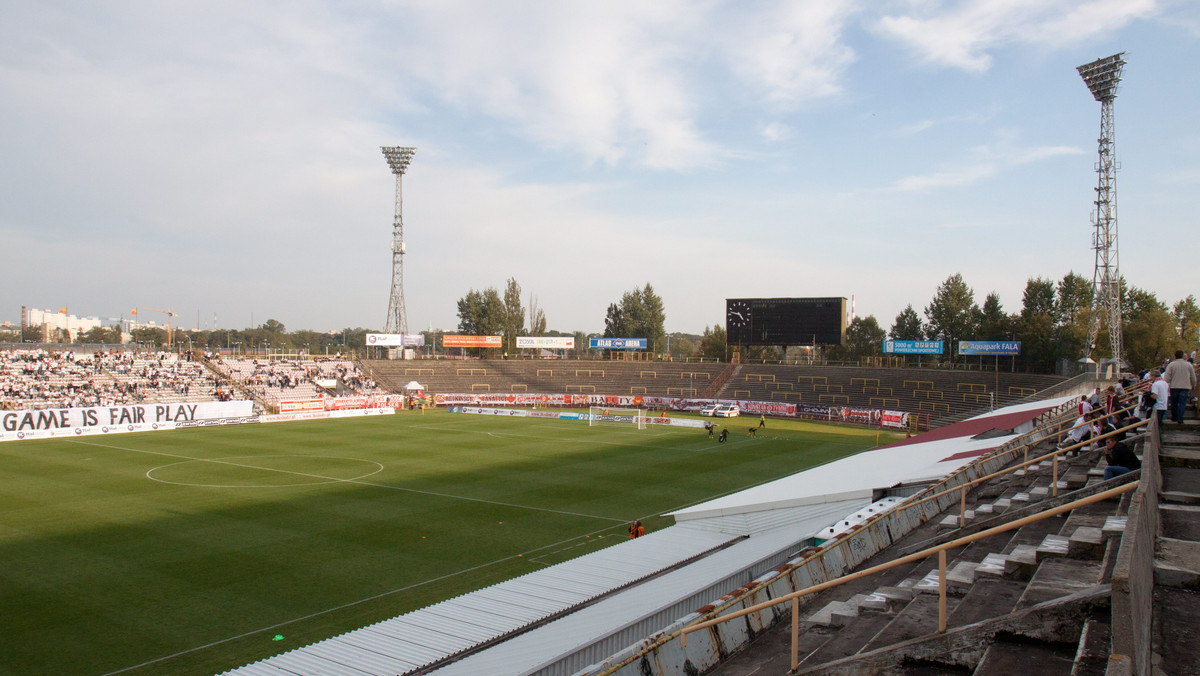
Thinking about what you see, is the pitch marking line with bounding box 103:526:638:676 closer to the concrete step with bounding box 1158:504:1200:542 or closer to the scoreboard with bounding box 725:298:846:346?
the concrete step with bounding box 1158:504:1200:542

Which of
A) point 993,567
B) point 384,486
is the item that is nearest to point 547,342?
point 384,486

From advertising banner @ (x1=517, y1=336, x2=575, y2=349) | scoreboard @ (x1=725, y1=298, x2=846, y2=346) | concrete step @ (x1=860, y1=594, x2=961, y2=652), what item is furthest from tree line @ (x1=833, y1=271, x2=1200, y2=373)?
concrete step @ (x1=860, y1=594, x2=961, y2=652)

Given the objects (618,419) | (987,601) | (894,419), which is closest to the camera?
(987,601)

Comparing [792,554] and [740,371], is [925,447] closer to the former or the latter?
[792,554]

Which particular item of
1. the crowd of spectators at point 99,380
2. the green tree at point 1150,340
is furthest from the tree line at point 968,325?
the crowd of spectators at point 99,380

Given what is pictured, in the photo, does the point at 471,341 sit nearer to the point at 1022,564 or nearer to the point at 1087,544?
the point at 1022,564

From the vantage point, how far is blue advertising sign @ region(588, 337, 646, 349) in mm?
90625

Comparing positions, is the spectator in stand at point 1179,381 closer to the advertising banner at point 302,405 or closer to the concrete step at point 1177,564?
the concrete step at point 1177,564

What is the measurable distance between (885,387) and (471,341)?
167 ft

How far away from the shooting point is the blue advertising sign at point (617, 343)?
9062 cm

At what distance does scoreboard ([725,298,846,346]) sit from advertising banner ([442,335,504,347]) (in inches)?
1344

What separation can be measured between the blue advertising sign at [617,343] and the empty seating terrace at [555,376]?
4402 mm

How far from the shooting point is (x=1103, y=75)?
52.8 meters

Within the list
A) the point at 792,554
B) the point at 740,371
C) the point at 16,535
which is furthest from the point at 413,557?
the point at 740,371
